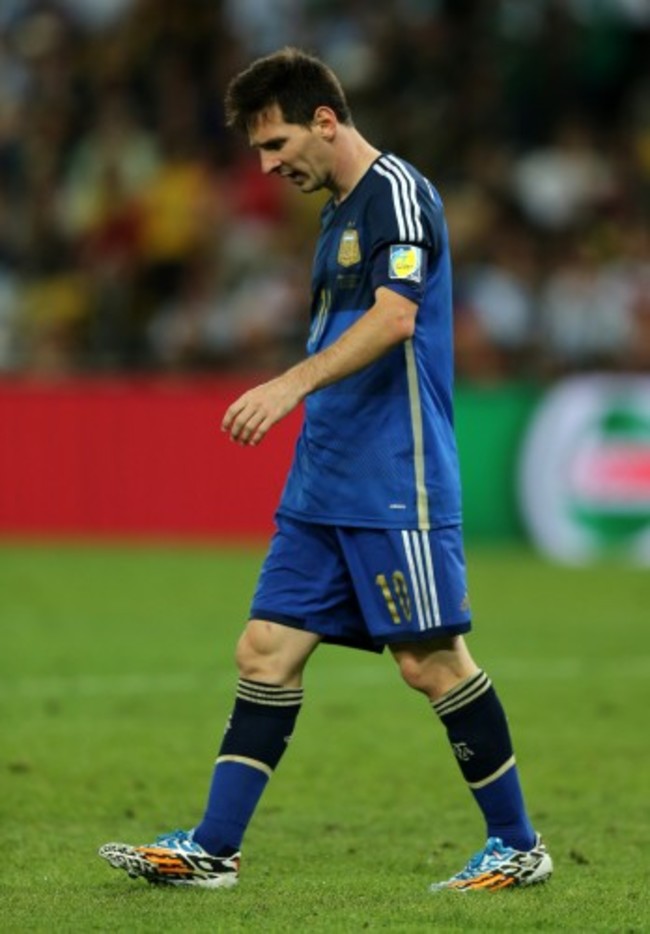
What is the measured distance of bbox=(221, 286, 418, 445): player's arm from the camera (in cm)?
550

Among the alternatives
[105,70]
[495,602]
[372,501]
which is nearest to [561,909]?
[372,501]

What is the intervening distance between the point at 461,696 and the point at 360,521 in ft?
1.79

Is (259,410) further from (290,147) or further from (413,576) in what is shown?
(290,147)

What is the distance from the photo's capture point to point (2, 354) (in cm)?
1683

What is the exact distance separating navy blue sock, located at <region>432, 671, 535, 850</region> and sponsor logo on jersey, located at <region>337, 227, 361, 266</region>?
3.79 feet

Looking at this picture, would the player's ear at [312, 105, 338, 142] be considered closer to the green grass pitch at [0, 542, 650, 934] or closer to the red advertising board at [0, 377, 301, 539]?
the green grass pitch at [0, 542, 650, 934]

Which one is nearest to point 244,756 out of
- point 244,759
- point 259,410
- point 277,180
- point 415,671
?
point 244,759

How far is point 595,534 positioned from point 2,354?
15.5 ft

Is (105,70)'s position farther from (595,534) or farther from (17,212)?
(595,534)

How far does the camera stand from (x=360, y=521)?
19.2ft

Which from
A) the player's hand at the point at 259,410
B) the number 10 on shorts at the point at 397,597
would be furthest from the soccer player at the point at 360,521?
the player's hand at the point at 259,410

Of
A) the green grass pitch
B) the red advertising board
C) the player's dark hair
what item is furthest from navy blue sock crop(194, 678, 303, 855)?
the red advertising board

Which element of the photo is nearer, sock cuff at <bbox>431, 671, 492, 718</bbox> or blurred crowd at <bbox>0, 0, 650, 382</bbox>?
sock cuff at <bbox>431, 671, 492, 718</bbox>

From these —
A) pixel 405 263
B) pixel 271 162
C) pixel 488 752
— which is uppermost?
pixel 271 162
